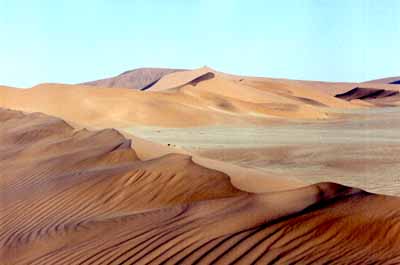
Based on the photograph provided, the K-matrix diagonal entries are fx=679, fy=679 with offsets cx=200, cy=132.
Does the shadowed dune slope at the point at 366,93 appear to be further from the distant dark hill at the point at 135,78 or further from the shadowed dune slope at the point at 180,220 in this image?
the shadowed dune slope at the point at 180,220

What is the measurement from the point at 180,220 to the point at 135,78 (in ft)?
512

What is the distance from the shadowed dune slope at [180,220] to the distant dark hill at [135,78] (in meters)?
143

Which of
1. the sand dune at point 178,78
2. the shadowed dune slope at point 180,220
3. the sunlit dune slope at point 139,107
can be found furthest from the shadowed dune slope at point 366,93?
the shadowed dune slope at point 180,220

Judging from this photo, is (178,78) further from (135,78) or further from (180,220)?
(180,220)

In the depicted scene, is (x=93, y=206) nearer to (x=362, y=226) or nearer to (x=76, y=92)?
(x=362, y=226)

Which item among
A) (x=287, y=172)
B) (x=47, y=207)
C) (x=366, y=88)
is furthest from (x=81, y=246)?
(x=366, y=88)

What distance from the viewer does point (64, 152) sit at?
54.3ft

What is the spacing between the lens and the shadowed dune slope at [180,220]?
6.00 m

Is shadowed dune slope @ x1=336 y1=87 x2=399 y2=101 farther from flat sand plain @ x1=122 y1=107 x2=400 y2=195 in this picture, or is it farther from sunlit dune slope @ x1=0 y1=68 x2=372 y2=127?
flat sand plain @ x1=122 y1=107 x2=400 y2=195

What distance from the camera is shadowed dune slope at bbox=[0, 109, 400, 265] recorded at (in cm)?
600

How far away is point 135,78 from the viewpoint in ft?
532

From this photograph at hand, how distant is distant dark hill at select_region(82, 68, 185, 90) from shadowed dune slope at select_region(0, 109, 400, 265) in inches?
5626

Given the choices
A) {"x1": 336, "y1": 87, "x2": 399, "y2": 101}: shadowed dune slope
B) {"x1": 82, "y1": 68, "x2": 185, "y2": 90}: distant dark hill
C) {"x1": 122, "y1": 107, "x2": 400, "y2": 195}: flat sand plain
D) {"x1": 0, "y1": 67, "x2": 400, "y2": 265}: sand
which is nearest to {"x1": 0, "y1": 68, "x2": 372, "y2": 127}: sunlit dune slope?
{"x1": 122, "y1": 107, "x2": 400, "y2": 195}: flat sand plain

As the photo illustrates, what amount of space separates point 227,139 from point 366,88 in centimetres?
10980
